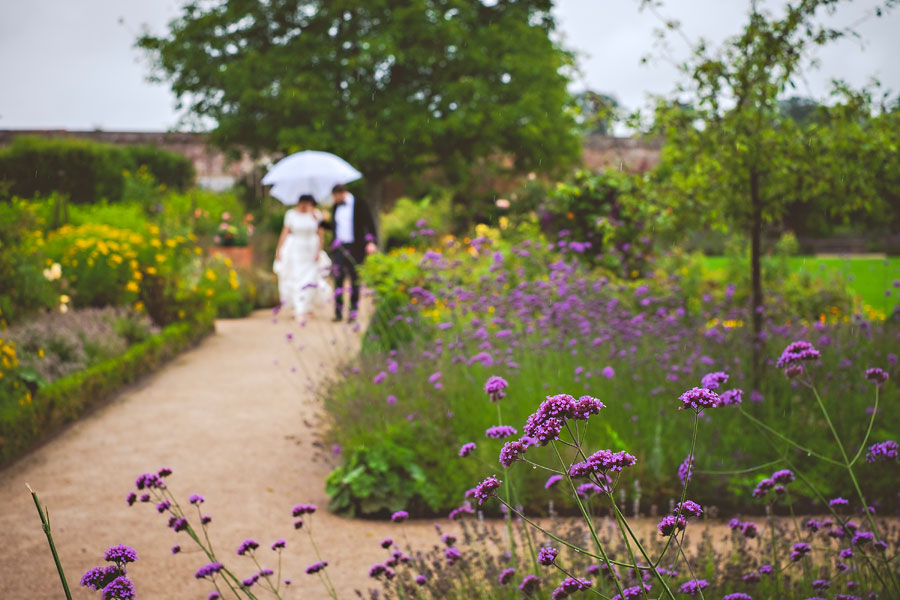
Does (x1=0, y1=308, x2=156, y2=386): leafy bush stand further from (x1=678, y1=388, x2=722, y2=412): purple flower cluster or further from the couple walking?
(x1=678, y1=388, x2=722, y2=412): purple flower cluster

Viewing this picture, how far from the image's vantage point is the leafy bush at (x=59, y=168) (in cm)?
1534

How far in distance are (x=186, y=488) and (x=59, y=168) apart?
41.4 feet

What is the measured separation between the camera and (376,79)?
69.6ft

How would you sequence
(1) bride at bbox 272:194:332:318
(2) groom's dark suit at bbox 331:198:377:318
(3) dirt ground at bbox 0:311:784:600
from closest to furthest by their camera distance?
(3) dirt ground at bbox 0:311:784:600
(2) groom's dark suit at bbox 331:198:377:318
(1) bride at bbox 272:194:332:318

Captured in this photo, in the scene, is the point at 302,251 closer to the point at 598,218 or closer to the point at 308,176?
the point at 308,176

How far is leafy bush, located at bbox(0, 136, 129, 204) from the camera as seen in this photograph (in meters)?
15.3

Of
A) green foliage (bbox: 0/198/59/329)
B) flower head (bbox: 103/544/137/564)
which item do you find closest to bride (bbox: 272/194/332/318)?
green foliage (bbox: 0/198/59/329)

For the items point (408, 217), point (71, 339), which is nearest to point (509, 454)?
point (71, 339)

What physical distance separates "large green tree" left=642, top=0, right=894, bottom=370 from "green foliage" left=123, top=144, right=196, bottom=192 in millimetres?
18324

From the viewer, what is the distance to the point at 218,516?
4.45 metres

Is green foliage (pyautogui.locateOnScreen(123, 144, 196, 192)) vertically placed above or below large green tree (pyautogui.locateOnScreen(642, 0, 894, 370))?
above

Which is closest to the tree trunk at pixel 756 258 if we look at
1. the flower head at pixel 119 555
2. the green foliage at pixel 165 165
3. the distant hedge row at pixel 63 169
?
the flower head at pixel 119 555

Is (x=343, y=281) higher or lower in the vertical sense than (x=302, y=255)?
lower

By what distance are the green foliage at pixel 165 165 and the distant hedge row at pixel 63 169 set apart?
14.9 ft
